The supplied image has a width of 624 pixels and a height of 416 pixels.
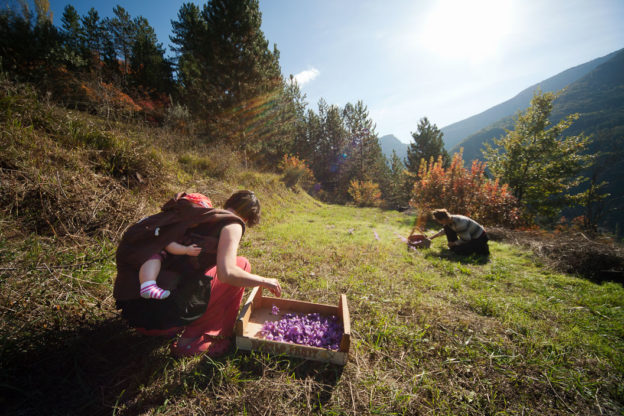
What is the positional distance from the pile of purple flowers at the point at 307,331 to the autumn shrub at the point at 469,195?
388 inches

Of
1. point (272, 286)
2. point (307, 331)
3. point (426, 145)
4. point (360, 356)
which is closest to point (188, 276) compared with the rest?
point (272, 286)

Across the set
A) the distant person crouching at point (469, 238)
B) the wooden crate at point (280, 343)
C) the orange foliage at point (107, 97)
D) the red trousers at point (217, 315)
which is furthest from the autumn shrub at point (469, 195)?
the orange foliage at point (107, 97)

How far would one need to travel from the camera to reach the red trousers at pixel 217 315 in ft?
6.48

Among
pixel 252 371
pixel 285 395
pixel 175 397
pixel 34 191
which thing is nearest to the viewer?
pixel 175 397

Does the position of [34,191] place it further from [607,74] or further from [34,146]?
[607,74]

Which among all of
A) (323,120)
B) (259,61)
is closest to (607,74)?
(323,120)

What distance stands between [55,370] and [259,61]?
14138 millimetres

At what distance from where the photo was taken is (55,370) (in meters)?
1.58

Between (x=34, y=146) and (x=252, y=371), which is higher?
(x=34, y=146)

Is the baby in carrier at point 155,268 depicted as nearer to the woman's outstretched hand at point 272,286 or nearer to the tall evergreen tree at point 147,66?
the woman's outstretched hand at point 272,286

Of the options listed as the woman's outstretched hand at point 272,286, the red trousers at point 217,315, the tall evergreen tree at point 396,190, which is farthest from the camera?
the tall evergreen tree at point 396,190

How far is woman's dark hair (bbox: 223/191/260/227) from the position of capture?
2184 mm

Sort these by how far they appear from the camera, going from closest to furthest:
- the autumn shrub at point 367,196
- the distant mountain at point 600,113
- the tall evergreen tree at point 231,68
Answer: the tall evergreen tree at point 231,68
the autumn shrub at point 367,196
the distant mountain at point 600,113

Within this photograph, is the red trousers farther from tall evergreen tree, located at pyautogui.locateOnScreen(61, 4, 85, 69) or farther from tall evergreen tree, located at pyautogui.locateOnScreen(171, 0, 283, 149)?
tall evergreen tree, located at pyautogui.locateOnScreen(61, 4, 85, 69)
